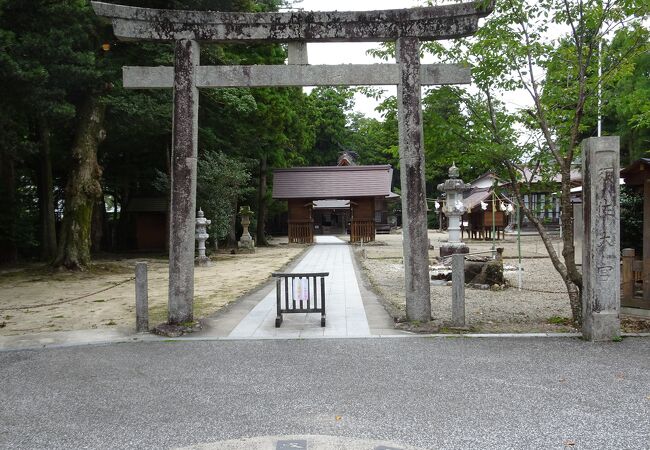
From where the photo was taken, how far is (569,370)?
15.8 feet

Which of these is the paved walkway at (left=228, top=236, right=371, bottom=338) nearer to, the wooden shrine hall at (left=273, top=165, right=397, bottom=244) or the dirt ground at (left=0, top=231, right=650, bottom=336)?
the dirt ground at (left=0, top=231, right=650, bottom=336)

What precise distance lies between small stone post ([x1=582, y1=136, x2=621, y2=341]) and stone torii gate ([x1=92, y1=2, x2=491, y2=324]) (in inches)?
79.3

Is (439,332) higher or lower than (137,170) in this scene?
lower

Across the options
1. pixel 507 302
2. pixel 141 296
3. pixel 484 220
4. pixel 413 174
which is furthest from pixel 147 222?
pixel 413 174

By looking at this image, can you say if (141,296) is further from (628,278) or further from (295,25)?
(628,278)

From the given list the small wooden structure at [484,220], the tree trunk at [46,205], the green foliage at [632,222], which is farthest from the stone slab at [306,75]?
the small wooden structure at [484,220]

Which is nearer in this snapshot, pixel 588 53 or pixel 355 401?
pixel 355 401

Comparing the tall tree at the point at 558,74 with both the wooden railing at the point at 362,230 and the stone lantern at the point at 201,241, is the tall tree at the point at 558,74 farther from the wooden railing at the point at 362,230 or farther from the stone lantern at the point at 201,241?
the wooden railing at the point at 362,230

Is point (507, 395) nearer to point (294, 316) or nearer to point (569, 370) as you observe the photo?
point (569, 370)

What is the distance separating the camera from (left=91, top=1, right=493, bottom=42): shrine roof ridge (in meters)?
6.61

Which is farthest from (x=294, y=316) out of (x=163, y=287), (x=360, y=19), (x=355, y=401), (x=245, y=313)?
(x=163, y=287)

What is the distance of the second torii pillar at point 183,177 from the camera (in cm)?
664

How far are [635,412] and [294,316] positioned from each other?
506 cm

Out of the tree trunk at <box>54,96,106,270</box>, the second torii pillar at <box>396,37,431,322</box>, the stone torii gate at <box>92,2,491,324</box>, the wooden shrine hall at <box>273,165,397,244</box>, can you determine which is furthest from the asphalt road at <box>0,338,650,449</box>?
the wooden shrine hall at <box>273,165,397,244</box>
